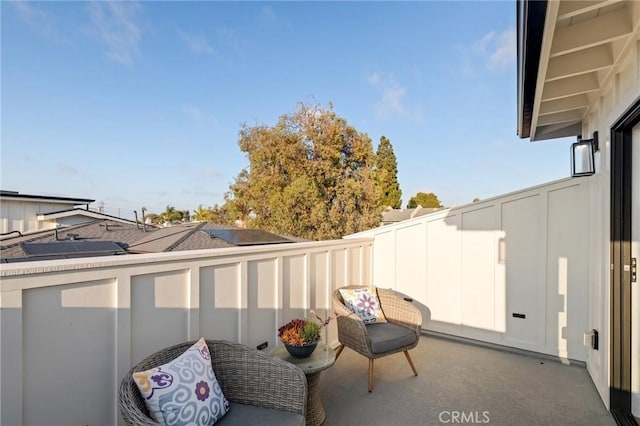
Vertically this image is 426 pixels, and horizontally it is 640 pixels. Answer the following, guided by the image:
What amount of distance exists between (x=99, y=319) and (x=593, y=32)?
10.5 feet

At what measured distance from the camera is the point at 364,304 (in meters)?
3.23

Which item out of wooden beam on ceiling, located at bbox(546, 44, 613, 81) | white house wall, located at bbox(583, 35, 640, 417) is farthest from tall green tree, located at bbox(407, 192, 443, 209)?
wooden beam on ceiling, located at bbox(546, 44, 613, 81)

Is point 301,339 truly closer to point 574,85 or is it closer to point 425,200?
point 574,85

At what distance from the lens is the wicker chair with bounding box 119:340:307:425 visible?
5.32 ft

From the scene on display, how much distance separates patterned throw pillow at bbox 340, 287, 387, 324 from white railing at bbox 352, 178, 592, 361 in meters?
1.13

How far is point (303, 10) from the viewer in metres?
5.42

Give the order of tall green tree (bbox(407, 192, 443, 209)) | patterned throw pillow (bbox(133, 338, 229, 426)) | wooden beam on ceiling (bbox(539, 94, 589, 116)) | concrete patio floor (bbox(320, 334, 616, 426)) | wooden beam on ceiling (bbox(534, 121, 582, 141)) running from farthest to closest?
1. tall green tree (bbox(407, 192, 443, 209))
2. wooden beam on ceiling (bbox(534, 121, 582, 141))
3. wooden beam on ceiling (bbox(539, 94, 589, 116))
4. concrete patio floor (bbox(320, 334, 616, 426))
5. patterned throw pillow (bbox(133, 338, 229, 426))

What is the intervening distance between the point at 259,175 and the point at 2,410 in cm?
768

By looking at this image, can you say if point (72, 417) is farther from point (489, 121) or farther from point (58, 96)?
point (489, 121)

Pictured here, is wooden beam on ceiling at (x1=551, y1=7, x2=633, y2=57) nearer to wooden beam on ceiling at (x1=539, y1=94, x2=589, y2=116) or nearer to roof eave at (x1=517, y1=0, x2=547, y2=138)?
roof eave at (x1=517, y1=0, x2=547, y2=138)

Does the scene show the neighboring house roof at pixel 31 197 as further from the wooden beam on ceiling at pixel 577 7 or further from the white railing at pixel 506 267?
the wooden beam on ceiling at pixel 577 7

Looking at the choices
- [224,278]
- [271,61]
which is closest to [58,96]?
[271,61]

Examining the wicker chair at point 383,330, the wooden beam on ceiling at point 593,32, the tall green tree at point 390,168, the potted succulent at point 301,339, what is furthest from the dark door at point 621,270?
the tall green tree at point 390,168

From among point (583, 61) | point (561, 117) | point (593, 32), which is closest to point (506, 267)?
point (561, 117)
